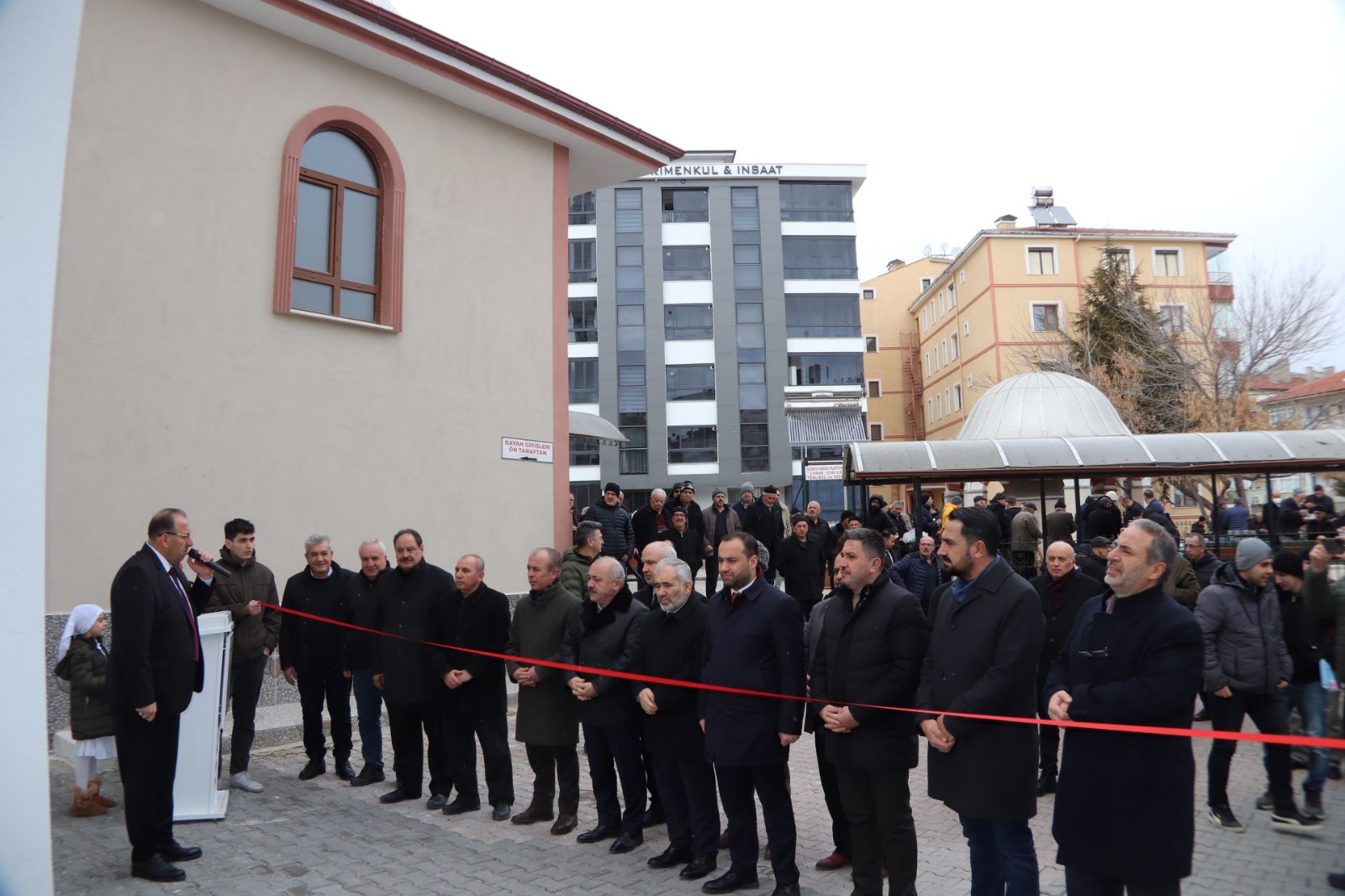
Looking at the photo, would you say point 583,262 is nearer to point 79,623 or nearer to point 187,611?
point 79,623

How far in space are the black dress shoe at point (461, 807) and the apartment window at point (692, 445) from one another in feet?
123

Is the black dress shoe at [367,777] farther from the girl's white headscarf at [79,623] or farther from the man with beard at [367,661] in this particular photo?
the girl's white headscarf at [79,623]

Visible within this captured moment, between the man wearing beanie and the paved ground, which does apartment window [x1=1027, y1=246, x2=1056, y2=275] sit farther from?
the man wearing beanie

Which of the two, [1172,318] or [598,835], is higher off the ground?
[1172,318]

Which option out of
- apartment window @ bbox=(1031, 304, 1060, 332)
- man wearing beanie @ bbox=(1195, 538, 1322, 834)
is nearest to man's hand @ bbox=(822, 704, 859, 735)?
man wearing beanie @ bbox=(1195, 538, 1322, 834)

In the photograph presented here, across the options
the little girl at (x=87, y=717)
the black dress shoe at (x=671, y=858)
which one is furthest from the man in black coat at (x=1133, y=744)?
the little girl at (x=87, y=717)

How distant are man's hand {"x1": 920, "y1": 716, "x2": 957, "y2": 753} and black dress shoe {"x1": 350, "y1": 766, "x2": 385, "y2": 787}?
203 inches

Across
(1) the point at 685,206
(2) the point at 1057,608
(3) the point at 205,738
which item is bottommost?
(3) the point at 205,738

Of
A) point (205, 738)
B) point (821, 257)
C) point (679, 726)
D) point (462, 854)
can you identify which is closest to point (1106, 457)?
point (679, 726)

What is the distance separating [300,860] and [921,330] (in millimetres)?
56080

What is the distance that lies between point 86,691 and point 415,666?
226cm

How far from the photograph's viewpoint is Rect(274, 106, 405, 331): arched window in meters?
10.1

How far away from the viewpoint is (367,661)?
25.3ft

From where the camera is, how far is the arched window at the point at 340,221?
1009cm
